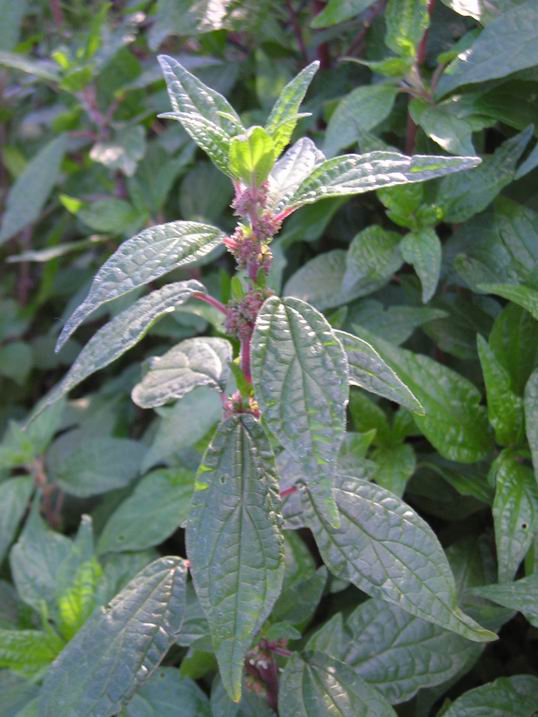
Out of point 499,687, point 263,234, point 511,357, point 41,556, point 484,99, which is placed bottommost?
point 41,556

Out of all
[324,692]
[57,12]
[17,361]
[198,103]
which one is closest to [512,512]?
[324,692]

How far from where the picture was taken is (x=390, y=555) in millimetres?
Answer: 901

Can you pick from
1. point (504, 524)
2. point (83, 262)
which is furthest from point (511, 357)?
point (83, 262)

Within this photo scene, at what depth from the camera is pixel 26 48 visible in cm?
209

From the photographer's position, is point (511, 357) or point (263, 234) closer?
point (263, 234)

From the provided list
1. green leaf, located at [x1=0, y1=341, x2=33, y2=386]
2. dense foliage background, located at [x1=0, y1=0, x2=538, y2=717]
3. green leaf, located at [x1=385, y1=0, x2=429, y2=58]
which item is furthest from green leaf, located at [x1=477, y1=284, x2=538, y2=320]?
green leaf, located at [x1=0, y1=341, x2=33, y2=386]

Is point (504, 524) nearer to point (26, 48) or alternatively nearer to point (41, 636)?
point (41, 636)

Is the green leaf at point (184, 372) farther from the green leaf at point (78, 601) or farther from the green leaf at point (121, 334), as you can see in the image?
the green leaf at point (78, 601)

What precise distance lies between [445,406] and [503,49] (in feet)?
1.75

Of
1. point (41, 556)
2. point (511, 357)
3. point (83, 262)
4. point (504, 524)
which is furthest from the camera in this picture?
point (83, 262)

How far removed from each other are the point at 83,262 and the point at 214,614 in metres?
1.63

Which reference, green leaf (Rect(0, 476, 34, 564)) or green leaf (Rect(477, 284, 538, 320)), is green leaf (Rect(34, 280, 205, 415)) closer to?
green leaf (Rect(477, 284, 538, 320))

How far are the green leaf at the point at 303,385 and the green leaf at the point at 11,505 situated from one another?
1.01 m

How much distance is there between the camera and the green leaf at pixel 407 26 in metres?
1.26
